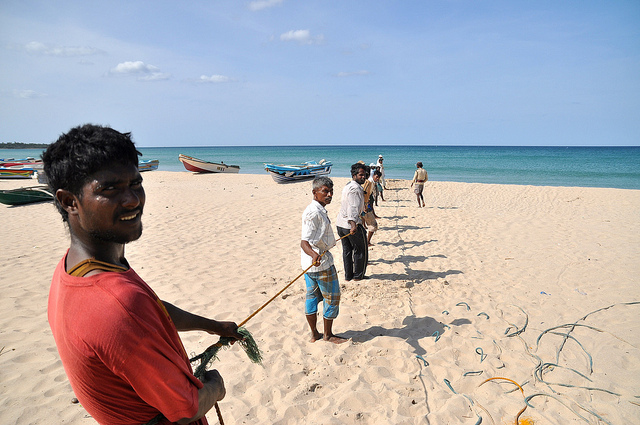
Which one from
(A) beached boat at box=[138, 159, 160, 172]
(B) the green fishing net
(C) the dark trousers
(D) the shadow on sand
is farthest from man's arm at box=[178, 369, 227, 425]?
(A) beached boat at box=[138, 159, 160, 172]

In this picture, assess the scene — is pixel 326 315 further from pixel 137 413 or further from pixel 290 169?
pixel 290 169

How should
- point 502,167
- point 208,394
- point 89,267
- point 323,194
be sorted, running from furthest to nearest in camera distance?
1. point 502,167
2. point 323,194
3. point 208,394
4. point 89,267

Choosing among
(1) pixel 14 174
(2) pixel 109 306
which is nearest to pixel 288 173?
(1) pixel 14 174

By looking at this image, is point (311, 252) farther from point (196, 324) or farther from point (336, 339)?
point (196, 324)

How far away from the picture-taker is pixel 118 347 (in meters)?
1.03

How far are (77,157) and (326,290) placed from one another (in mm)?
3286

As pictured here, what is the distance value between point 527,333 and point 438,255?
3403 millimetres

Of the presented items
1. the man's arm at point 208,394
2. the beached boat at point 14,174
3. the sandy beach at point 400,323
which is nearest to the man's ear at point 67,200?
the man's arm at point 208,394

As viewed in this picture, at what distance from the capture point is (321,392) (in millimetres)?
3494

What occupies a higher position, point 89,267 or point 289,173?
point 89,267

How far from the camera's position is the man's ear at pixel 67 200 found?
1.17 meters

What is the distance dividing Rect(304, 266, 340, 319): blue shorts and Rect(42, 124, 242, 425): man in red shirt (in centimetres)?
282

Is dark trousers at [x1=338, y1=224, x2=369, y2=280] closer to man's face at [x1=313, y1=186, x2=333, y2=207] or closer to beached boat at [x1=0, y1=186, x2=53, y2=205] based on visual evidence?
man's face at [x1=313, y1=186, x2=333, y2=207]

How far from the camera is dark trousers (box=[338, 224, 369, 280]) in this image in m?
6.16
